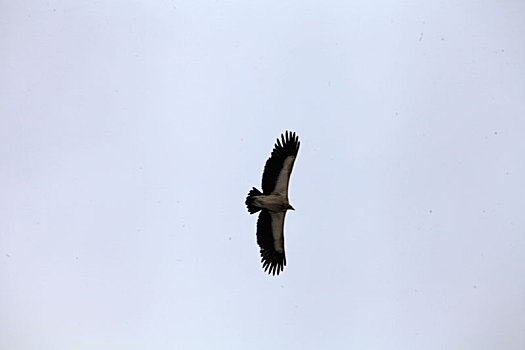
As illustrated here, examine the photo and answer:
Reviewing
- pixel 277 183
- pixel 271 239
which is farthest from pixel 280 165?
pixel 271 239

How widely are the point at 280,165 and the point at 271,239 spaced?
85cm

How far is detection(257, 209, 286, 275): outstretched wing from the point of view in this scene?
840 cm

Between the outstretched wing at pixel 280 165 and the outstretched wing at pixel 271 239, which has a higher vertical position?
the outstretched wing at pixel 280 165

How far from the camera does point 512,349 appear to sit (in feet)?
30.3

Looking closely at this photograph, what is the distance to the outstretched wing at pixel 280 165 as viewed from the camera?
805 centimetres

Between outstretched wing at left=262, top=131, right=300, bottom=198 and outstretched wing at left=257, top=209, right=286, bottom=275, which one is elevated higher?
outstretched wing at left=262, top=131, right=300, bottom=198

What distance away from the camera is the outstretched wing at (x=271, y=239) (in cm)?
840

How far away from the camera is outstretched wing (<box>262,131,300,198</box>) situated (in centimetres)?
805

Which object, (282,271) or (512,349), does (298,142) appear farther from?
(512,349)

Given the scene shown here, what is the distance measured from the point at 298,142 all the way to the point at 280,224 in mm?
888

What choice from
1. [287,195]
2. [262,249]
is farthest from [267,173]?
[262,249]

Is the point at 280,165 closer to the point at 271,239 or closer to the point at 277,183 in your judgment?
the point at 277,183

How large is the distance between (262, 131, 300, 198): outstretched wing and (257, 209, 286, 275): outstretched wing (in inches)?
14.4

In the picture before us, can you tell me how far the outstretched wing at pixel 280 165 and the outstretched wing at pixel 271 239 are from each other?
36cm
